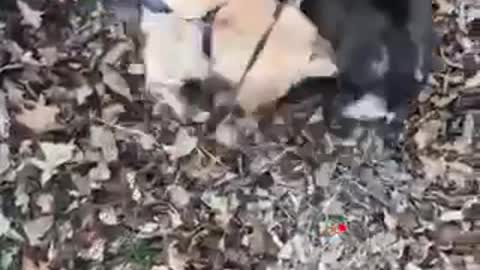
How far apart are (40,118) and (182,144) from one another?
0.18m

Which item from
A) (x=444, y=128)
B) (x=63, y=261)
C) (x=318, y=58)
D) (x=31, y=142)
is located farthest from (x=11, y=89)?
(x=444, y=128)

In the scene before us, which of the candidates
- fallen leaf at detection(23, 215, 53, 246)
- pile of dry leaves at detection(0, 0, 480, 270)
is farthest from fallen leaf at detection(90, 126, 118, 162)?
fallen leaf at detection(23, 215, 53, 246)

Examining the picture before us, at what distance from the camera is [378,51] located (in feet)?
3.26

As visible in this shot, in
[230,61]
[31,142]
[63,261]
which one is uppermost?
[230,61]

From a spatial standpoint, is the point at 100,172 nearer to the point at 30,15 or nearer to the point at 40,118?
the point at 40,118

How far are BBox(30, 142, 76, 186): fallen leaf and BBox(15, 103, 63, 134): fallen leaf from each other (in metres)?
0.02

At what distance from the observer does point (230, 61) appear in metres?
0.98

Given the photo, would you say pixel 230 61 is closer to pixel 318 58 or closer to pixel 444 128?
pixel 318 58

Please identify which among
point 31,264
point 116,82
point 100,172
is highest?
point 116,82

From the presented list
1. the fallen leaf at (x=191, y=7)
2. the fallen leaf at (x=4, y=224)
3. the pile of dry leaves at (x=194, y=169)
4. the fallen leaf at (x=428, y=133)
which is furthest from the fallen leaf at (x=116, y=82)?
the fallen leaf at (x=428, y=133)

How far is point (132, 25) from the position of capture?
0.96 meters

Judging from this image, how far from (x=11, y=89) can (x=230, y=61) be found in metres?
0.27

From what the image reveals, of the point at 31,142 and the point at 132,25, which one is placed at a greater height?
the point at 132,25

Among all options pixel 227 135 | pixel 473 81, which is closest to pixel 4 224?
pixel 227 135
